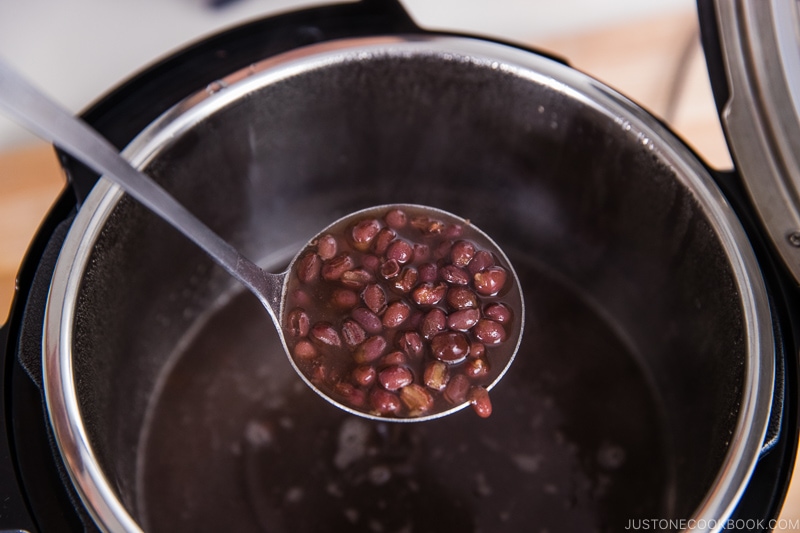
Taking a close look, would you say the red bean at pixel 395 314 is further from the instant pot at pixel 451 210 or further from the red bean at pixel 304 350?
the instant pot at pixel 451 210

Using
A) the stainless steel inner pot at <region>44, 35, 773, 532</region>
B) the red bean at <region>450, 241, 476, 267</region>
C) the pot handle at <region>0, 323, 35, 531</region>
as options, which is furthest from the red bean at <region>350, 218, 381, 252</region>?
the pot handle at <region>0, 323, 35, 531</region>

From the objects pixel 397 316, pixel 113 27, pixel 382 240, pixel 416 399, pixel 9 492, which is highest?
pixel 113 27

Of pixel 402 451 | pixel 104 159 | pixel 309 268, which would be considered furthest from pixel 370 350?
pixel 104 159

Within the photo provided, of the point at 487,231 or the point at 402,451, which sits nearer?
the point at 402,451

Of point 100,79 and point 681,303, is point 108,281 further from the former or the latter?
point 681,303

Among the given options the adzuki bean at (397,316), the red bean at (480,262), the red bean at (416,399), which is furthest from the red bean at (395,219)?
the red bean at (416,399)

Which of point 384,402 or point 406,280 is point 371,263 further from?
Result: point 384,402
